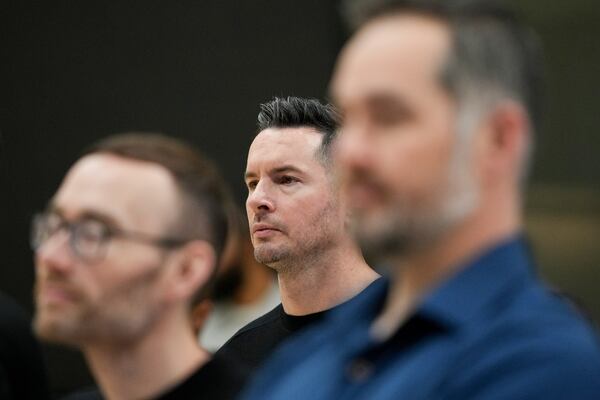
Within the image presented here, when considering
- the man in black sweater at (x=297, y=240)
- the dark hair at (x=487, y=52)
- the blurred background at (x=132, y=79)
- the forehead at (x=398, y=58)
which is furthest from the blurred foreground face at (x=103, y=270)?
the blurred background at (x=132, y=79)

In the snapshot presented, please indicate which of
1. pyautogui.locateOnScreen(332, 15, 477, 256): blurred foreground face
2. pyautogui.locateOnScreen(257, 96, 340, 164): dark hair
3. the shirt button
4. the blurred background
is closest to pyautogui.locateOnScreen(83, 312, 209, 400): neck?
the shirt button

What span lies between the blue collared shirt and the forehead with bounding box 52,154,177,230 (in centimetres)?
41

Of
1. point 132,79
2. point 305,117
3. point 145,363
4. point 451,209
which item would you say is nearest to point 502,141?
point 451,209

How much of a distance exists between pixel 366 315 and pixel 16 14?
18.3 feet

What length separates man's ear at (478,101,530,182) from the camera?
206cm

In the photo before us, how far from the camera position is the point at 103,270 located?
2330 mm

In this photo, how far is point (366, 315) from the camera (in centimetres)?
225

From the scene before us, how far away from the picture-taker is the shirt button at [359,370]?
6.89ft

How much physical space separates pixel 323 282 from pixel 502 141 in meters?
2.11

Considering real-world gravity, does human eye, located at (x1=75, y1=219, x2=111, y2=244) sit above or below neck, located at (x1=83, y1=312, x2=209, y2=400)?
above

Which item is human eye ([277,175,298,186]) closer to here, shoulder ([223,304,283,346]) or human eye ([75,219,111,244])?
shoulder ([223,304,283,346])

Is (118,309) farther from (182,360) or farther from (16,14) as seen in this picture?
(16,14)

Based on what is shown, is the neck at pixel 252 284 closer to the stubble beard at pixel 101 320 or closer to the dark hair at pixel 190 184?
the dark hair at pixel 190 184

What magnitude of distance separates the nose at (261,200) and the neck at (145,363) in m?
1.79
